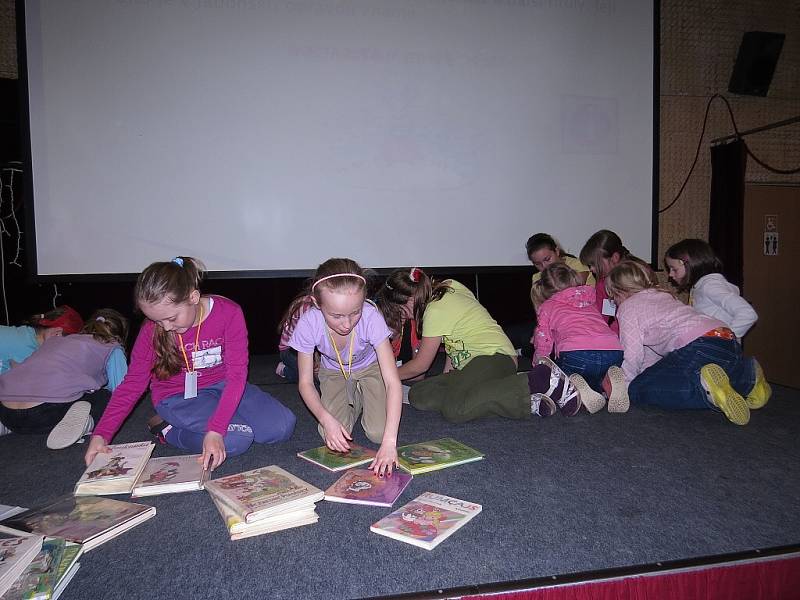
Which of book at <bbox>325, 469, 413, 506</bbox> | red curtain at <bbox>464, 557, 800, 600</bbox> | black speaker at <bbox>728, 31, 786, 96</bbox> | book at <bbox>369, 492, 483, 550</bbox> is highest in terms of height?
black speaker at <bbox>728, 31, 786, 96</bbox>

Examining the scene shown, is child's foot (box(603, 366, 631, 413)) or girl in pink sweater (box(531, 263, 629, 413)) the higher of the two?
girl in pink sweater (box(531, 263, 629, 413))

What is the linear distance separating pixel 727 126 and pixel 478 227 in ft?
9.33

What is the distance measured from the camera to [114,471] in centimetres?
185

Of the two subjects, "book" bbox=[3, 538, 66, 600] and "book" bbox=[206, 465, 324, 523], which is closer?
"book" bbox=[3, 538, 66, 600]

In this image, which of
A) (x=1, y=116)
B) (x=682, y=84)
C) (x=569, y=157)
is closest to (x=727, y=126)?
(x=682, y=84)

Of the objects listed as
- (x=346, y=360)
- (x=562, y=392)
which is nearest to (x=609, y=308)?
(x=562, y=392)

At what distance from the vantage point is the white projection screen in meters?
3.53

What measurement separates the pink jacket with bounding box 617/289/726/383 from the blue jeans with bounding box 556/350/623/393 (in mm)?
92

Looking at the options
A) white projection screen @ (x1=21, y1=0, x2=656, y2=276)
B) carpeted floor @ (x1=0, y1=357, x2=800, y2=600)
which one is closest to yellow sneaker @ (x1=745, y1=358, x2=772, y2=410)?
carpeted floor @ (x1=0, y1=357, x2=800, y2=600)

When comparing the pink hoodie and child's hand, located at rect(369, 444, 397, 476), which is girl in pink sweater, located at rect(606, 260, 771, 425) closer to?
the pink hoodie

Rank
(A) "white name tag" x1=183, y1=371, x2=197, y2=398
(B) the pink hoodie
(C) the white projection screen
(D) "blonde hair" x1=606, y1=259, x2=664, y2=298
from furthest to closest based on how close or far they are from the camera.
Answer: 1. (C) the white projection screen
2. (D) "blonde hair" x1=606, y1=259, x2=664, y2=298
3. (B) the pink hoodie
4. (A) "white name tag" x1=183, y1=371, x2=197, y2=398

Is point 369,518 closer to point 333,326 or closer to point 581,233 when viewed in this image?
point 333,326

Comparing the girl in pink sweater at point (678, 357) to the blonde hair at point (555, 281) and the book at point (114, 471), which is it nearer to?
the blonde hair at point (555, 281)

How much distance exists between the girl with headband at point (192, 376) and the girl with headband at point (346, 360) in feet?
0.84
